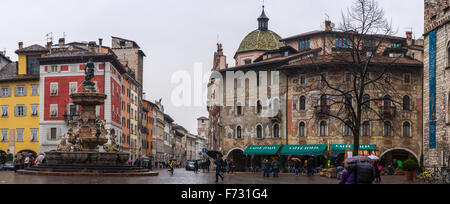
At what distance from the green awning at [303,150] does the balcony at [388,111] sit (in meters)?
6.11

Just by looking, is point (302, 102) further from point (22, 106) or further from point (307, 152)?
point (22, 106)

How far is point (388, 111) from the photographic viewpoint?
55.9 meters

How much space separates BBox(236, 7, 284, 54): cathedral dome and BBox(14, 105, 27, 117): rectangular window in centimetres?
2606

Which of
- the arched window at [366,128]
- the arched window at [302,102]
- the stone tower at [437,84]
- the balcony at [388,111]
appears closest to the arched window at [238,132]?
the arched window at [302,102]

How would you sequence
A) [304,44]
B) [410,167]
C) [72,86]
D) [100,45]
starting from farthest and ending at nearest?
[100,45]
[304,44]
[72,86]
[410,167]

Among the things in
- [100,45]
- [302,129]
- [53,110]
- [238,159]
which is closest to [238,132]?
[238,159]

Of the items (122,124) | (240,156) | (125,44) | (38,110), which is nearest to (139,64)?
(125,44)

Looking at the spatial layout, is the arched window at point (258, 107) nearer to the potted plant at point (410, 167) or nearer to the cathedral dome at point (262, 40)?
the cathedral dome at point (262, 40)

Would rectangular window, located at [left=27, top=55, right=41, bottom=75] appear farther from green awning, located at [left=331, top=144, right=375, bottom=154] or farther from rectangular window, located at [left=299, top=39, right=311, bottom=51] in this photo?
green awning, located at [left=331, top=144, right=375, bottom=154]

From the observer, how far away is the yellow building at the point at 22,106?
68.4m

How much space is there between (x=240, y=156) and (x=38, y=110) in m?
23.3

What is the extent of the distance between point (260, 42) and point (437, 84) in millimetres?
38183

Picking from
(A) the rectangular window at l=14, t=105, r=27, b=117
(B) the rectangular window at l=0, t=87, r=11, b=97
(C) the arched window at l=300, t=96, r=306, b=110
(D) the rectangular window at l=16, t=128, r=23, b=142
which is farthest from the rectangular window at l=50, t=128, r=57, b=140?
(C) the arched window at l=300, t=96, r=306, b=110
